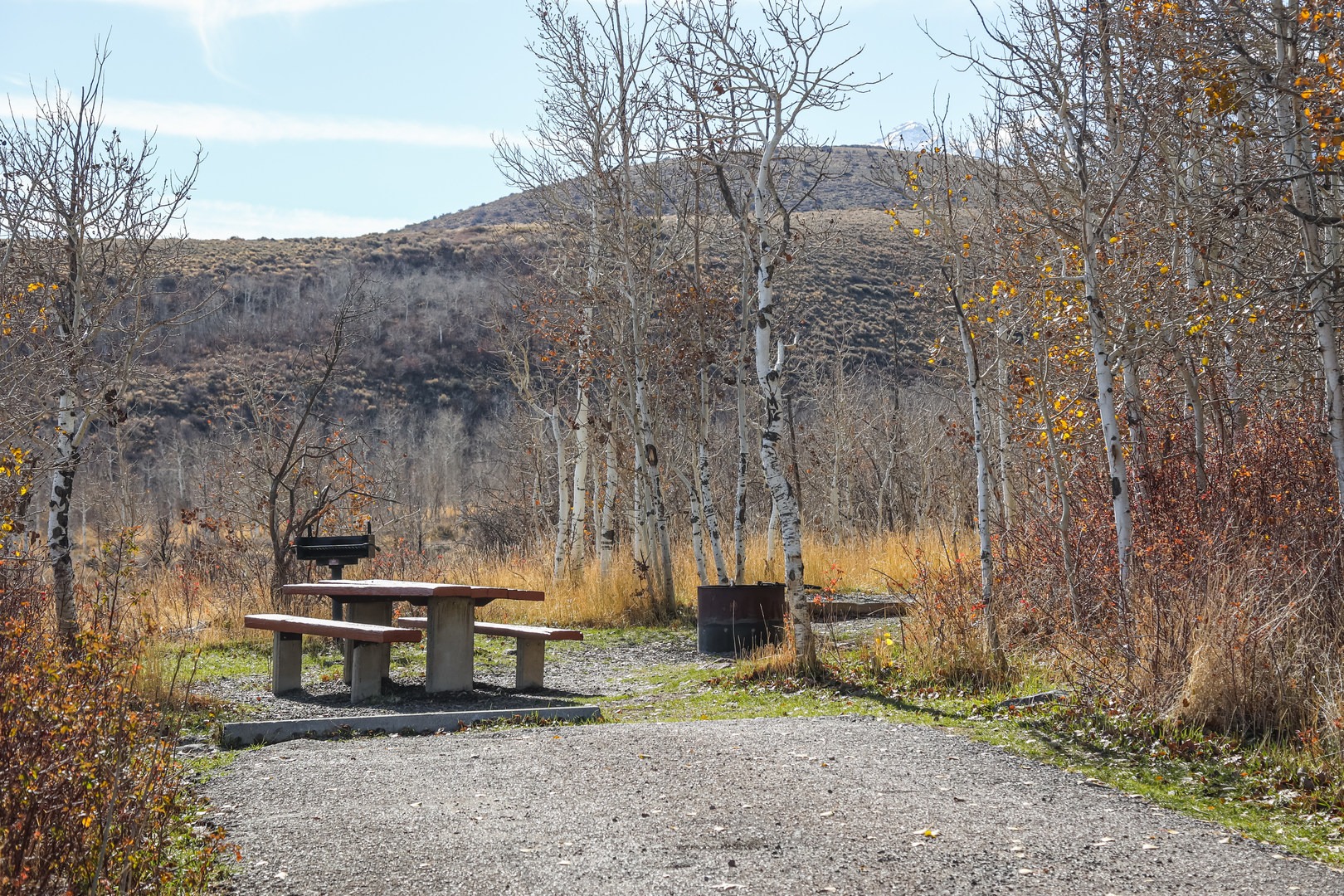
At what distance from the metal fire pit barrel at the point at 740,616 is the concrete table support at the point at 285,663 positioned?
3724 millimetres

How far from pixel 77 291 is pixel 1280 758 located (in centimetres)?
933

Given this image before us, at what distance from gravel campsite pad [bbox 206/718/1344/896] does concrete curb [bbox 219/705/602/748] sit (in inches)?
9.8

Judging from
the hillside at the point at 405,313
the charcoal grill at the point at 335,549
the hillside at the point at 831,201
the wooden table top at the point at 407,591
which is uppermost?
the hillside at the point at 831,201

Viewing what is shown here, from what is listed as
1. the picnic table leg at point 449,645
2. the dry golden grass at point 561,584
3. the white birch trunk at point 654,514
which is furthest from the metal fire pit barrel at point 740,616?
the picnic table leg at point 449,645

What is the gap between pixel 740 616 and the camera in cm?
1073

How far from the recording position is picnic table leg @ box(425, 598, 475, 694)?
28.7 feet

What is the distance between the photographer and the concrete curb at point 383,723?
6695 millimetres

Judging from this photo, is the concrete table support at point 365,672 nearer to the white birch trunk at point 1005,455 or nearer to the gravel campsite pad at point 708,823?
the gravel campsite pad at point 708,823

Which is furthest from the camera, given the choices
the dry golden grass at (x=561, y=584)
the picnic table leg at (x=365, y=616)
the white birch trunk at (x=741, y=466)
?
the dry golden grass at (x=561, y=584)

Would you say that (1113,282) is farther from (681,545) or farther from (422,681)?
(681,545)

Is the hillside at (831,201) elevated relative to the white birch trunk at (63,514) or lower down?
elevated

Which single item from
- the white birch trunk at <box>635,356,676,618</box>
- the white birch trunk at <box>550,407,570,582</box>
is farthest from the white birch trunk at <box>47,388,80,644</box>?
the white birch trunk at <box>550,407,570,582</box>

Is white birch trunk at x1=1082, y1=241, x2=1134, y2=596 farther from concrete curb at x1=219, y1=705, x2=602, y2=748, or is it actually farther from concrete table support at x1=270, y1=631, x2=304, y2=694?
concrete table support at x1=270, y1=631, x2=304, y2=694

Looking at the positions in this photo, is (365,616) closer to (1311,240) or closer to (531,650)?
(531,650)
